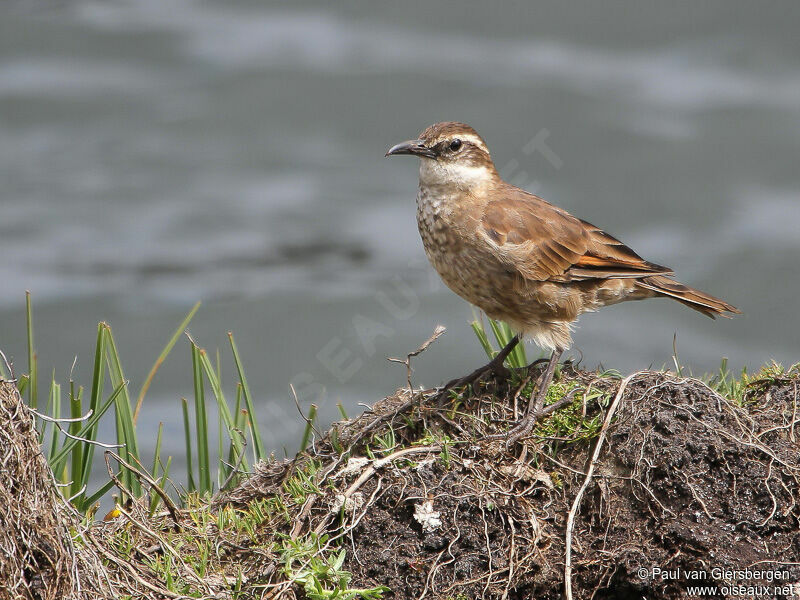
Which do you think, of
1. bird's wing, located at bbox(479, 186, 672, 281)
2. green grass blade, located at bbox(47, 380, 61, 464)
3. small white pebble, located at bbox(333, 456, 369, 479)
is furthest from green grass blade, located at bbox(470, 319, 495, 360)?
green grass blade, located at bbox(47, 380, 61, 464)

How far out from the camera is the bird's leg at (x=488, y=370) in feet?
16.4

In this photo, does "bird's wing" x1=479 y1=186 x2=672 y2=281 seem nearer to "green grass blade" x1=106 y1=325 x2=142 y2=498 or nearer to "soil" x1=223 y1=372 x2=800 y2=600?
"soil" x1=223 y1=372 x2=800 y2=600

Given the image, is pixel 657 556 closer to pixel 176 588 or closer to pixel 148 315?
pixel 176 588

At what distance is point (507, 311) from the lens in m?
5.58

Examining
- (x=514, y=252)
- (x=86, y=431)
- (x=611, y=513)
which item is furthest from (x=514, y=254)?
(x=86, y=431)

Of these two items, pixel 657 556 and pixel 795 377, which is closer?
pixel 657 556

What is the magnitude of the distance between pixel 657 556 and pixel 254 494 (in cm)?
189

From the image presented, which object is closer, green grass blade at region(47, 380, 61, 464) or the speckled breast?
green grass blade at region(47, 380, 61, 464)

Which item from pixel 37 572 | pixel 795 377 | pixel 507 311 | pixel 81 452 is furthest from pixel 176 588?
pixel 795 377

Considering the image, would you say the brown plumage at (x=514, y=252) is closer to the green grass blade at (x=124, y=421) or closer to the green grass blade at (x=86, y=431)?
the green grass blade at (x=124, y=421)

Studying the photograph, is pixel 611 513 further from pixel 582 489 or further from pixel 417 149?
pixel 417 149

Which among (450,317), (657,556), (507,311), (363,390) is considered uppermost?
(507,311)

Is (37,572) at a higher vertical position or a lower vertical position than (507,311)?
lower

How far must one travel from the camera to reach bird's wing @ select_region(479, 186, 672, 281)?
556cm
